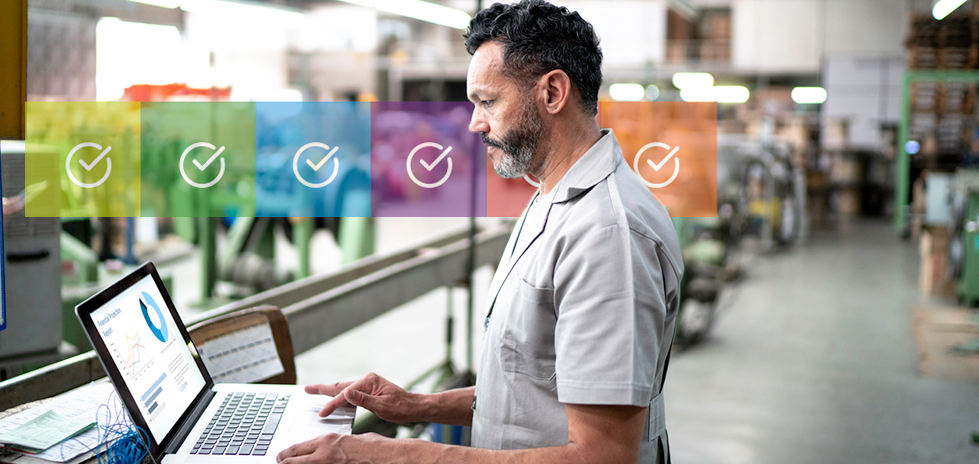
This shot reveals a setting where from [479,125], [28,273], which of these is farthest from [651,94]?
[479,125]

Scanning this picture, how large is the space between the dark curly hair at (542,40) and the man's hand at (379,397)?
639 millimetres

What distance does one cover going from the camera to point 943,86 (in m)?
10.6

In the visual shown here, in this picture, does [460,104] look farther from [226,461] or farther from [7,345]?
[226,461]

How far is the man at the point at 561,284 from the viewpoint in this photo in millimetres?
1121

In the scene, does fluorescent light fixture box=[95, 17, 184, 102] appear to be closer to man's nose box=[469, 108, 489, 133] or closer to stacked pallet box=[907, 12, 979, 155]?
man's nose box=[469, 108, 489, 133]

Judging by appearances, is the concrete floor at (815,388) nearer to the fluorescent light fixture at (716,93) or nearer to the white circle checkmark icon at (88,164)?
the fluorescent light fixture at (716,93)

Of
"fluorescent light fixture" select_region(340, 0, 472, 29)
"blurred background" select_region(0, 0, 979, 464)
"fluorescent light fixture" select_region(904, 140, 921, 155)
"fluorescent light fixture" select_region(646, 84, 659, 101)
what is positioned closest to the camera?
"blurred background" select_region(0, 0, 979, 464)

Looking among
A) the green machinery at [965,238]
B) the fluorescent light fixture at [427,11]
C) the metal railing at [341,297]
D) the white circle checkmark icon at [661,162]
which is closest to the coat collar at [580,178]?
the metal railing at [341,297]

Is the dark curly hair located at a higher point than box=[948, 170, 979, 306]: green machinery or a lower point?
higher

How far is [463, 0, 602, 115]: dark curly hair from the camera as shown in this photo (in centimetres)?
124

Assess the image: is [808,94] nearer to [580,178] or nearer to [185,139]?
[185,139]

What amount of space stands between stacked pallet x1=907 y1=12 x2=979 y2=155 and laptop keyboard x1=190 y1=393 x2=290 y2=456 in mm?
10859

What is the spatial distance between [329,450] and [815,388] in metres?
4.42

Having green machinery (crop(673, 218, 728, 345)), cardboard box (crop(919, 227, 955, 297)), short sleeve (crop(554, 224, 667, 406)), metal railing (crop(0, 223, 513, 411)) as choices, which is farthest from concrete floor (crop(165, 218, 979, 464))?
short sleeve (crop(554, 224, 667, 406))
